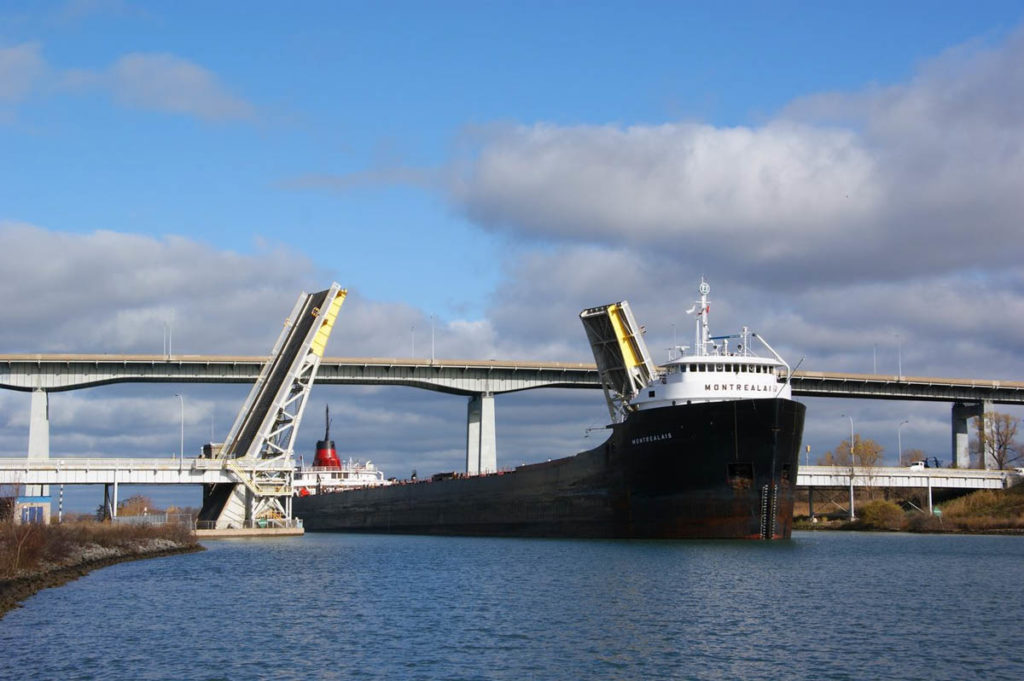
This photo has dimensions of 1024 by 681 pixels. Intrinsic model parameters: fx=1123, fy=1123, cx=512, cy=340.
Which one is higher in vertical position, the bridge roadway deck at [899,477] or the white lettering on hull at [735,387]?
the white lettering on hull at [735,387]

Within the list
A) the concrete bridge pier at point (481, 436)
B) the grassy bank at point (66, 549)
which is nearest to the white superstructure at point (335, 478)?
the concrete bridge pier at point (481, 436)

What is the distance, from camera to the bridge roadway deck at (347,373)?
244ft

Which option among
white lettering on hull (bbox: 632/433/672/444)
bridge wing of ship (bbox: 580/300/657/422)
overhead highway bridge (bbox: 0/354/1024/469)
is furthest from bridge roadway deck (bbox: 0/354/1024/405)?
white lettering on hull (bbox: 632/433/672/444)

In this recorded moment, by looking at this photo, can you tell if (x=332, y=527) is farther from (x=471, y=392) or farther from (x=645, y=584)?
(x=645, y=584)

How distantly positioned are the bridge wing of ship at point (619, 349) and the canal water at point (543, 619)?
14.4m

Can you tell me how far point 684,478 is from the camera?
4919 cm

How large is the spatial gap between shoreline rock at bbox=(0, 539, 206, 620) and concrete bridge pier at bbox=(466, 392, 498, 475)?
26083mm

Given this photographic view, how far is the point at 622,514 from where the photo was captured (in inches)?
2062

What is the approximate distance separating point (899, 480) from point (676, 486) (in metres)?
39.9

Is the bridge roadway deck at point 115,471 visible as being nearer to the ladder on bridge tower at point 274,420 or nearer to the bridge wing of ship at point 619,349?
the ladder on bridge tower at point 274,420

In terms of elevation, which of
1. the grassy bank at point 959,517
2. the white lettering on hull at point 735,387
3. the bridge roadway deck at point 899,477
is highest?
the white lettering on hull at point 735,387

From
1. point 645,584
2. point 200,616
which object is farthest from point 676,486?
point 200,616

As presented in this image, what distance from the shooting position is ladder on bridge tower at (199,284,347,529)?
6344 cm

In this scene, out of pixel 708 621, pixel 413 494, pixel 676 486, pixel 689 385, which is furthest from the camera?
pixel 413 494
